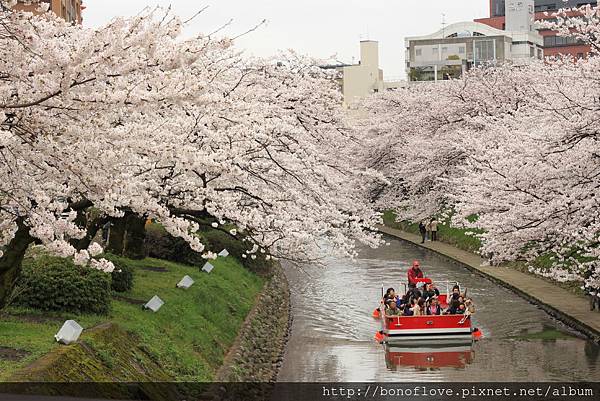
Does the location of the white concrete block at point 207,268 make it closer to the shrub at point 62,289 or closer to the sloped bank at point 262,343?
the sloped bank at point 262,343

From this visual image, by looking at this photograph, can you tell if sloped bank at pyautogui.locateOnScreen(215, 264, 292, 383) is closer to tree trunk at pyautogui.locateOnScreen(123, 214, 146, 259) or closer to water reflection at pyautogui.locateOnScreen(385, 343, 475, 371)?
water reflection at pyautogui.locateOnScreen(385, 343, 475, 371)

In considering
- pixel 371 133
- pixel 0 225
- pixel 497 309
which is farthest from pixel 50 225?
pixel 371 133

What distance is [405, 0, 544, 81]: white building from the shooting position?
111 m

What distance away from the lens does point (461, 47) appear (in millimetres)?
114500

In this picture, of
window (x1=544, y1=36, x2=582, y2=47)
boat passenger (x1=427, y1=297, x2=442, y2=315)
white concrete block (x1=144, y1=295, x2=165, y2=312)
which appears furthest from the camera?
window (x1=544, y1=36, x2=582, y2=47)

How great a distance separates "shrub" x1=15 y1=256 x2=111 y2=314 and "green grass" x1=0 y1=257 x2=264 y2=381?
22cm

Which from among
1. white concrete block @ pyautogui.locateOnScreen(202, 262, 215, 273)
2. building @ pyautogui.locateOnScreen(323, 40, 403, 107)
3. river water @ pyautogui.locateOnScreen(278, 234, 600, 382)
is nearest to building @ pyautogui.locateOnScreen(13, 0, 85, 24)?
river water @ pyautogui.locateOnScreen(278, 234, 600, 382)

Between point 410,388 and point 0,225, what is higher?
point 0,225

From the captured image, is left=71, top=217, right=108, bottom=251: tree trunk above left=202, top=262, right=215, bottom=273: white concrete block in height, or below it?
above

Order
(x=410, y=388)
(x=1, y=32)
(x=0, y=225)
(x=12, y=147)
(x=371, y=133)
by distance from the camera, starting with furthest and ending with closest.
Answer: (x=371, y=133) < (x=410, y=388) < (x=0, y=225) < (x=12, y=147) < (x=1, y=32)

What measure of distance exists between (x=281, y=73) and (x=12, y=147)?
24.1 m

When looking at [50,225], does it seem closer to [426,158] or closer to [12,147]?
[12,147]

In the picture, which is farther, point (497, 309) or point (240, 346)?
point (497, 309)

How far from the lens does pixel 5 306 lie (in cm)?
1653
